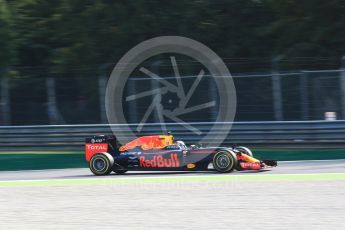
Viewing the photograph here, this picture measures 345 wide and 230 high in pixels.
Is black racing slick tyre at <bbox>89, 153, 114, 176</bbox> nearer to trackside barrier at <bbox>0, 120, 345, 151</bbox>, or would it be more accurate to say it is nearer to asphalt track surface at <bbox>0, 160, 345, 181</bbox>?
asphalt track surface at <bbox>0, 160, 345, 181</bbox>

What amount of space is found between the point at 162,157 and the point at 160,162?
10cm

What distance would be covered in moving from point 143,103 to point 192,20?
5.50m

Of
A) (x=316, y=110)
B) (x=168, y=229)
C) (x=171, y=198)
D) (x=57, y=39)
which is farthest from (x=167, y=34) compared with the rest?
(x=168, y=229)

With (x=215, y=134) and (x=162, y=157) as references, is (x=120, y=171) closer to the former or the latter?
(x=162, y=157)

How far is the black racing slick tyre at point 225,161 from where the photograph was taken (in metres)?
10.9

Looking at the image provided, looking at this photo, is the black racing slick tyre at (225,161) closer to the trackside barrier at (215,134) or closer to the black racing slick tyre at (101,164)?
the black racing slick tyre at (101,164)

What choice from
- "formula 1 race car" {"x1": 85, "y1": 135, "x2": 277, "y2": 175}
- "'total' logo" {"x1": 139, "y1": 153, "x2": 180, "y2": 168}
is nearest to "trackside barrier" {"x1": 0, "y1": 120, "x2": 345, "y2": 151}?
"formula 1 race car" {"x1": 85, "y1": 135, "x2": 277, "y2": 175}

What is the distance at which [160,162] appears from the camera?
37.2 feet

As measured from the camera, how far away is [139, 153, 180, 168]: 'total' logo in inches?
442

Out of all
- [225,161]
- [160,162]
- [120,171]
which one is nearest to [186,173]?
[160,162]

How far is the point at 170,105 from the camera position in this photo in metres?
16.9

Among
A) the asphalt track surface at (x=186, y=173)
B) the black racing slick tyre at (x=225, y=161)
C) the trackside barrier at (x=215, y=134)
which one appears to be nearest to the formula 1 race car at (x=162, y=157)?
the black racing slick tyre at (x=225, y=161)

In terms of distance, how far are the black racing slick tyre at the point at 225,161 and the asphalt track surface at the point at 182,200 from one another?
145mm

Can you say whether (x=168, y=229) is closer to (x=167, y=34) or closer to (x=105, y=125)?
(x=105, y=125)
